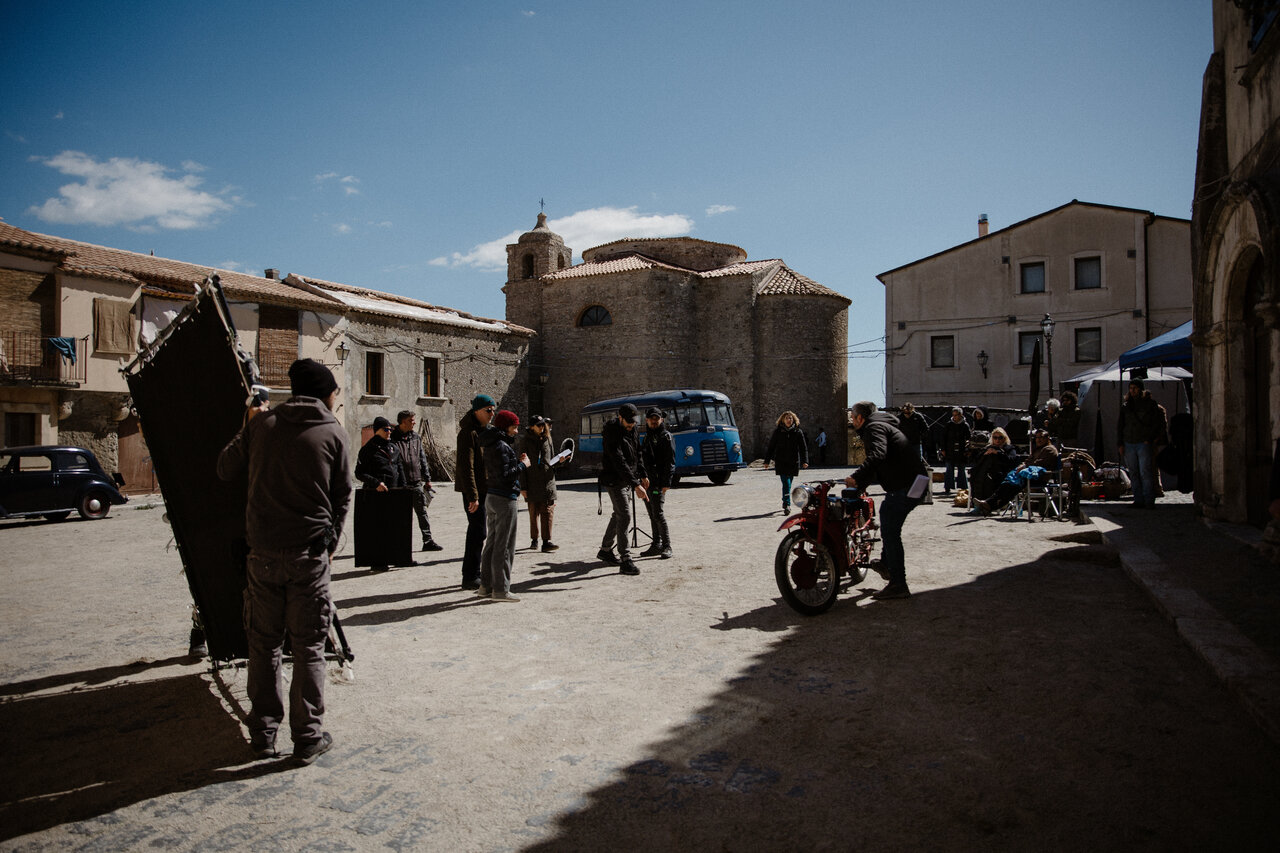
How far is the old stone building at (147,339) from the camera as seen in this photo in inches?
772

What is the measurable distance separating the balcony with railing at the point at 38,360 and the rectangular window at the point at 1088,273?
31.8 m

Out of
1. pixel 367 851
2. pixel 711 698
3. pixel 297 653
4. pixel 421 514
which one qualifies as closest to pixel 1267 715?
pixel 711 698

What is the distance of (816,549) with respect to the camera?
5.86 m

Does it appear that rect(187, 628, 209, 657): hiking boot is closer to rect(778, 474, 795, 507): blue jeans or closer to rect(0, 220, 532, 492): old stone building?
rect(778, 474, 795, 507): blue jeans

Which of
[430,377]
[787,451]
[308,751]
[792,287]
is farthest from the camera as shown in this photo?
[792,287]

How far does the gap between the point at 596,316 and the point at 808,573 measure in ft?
96.2

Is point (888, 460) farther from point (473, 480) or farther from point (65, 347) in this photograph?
point (65, 347)

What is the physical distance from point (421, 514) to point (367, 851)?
6864mm

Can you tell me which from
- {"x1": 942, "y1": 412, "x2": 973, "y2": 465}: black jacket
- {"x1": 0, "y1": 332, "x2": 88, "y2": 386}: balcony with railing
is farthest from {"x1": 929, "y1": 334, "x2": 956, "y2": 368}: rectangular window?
→ {"x1": 0, "y1": 332, "x2": 88, "y2": 386}: balcony with railing

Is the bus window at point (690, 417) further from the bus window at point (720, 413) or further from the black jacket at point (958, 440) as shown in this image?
the black jacket at point (958, 440)

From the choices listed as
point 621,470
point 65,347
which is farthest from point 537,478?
point 65,347

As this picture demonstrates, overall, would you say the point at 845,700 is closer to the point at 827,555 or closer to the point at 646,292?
the point at 827,555

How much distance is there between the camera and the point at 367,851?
8.69ft

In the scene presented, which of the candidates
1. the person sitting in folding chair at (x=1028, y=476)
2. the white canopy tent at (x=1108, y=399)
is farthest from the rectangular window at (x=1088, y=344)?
the person sitting in folding chair at (x=1028, y=476)
